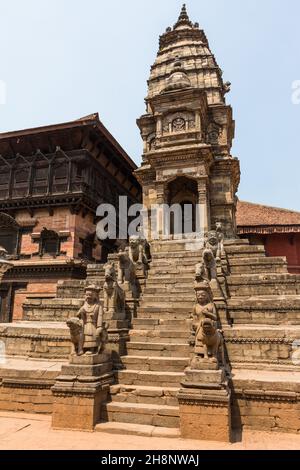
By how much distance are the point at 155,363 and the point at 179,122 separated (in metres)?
15.1

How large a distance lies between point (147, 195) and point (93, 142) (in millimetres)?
6083

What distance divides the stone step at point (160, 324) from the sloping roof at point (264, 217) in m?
17.3

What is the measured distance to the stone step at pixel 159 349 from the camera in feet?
28.5

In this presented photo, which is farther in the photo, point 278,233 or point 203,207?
point 278,233

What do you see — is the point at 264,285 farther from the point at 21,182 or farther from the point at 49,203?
the point at 21,182

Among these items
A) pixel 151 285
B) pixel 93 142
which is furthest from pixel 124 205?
pixel 151 285

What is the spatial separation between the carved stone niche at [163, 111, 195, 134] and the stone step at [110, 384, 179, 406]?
50.3 ft

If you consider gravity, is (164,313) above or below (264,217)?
below

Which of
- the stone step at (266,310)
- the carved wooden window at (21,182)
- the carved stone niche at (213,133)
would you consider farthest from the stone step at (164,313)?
the carved wooden window at (21,182)

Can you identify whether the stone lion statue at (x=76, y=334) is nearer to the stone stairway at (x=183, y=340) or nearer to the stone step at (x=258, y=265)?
the stone stairway at (x=183, y=340)

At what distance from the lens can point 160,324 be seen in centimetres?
1009

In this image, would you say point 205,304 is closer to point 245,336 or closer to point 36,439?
point 245,336
